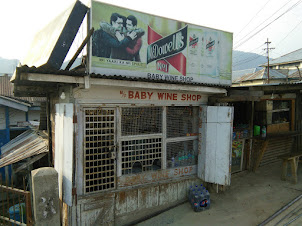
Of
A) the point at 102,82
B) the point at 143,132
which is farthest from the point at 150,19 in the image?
the point at 143,132

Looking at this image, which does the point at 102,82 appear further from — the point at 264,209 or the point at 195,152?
the point at 264,209

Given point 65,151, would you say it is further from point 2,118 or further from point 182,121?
point 2,118

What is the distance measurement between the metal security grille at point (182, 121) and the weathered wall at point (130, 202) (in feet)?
4.60

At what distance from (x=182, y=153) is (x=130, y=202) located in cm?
212

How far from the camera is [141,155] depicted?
18.6 ft

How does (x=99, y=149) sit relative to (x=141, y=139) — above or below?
below

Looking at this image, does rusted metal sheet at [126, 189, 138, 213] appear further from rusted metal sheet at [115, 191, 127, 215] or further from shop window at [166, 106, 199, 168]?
shop window at [166, 106, 199, 168]

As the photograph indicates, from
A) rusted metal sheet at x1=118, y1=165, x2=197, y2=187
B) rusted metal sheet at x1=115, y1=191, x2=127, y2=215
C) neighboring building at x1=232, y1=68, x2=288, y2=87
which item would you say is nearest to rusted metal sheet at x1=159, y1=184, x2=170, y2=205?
rusted metal sheet at x1=118, y1=165, x2=197, y2=187

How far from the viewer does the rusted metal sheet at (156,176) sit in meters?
5.47

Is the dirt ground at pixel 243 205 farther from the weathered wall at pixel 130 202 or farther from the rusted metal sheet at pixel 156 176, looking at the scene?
the rusted metal sheet at pixel 156 176

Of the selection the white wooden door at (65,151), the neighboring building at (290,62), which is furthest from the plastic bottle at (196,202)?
the neighboring building at (290,62)

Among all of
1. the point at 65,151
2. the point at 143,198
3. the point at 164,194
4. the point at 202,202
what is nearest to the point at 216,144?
the point at 202,202

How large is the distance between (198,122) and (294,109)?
5695 mm

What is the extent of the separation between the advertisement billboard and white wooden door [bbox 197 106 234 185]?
1.34 m
